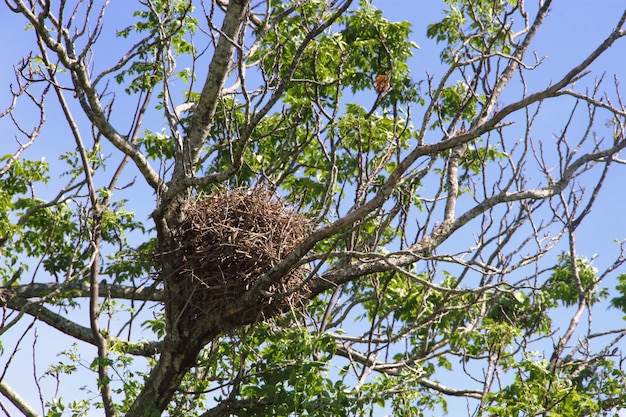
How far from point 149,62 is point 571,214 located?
5.02 metres

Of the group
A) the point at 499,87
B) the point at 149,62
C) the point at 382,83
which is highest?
the point at 149,62

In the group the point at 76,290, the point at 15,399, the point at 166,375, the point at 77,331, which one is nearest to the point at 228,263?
the point at 166,375

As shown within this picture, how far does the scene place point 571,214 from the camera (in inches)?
301

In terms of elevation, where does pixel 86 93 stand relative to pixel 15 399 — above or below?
above

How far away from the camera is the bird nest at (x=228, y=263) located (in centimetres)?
530

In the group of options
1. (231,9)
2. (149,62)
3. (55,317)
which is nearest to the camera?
(231,9)

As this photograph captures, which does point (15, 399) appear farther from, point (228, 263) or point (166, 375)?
point (228, 263)

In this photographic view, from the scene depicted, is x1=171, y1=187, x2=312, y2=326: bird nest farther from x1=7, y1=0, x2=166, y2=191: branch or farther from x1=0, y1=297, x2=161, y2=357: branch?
x1=0, y1=297, x2=161, y2=357: branch

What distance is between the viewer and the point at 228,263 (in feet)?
17.6

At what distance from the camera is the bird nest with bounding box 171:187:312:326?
5305 mm

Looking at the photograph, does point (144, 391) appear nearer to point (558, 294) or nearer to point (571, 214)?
point (571, 214)

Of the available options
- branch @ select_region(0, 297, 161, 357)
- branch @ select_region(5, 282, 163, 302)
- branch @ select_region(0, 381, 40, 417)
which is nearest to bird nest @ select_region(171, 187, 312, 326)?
branch @ select_region(0, 297, 161, 357)

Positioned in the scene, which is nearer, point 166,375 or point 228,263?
point 228,263

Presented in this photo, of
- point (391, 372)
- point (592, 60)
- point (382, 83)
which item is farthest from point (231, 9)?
point (391, 372)
